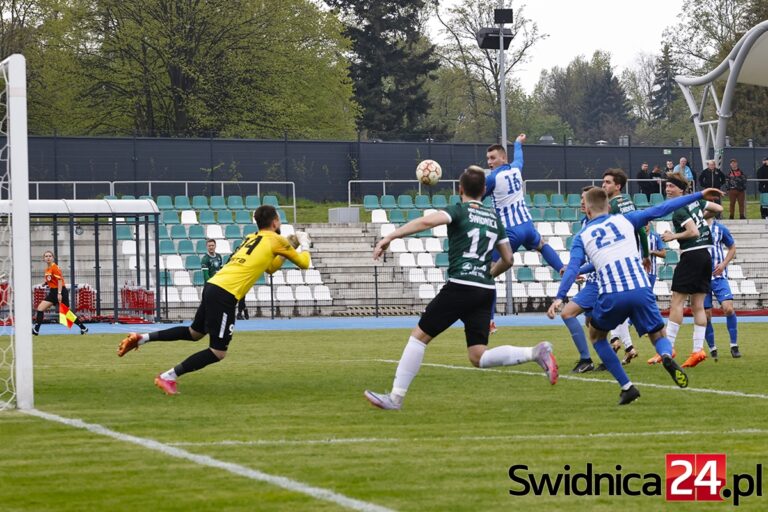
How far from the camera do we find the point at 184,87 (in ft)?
188

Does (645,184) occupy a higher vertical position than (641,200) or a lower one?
higher

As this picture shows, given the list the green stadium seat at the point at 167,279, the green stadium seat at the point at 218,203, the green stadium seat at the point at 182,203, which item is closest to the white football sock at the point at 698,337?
the green stadium seat at the point at 167,279

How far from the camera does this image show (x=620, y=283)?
1056 centimetres

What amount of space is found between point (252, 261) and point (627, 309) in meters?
3.33

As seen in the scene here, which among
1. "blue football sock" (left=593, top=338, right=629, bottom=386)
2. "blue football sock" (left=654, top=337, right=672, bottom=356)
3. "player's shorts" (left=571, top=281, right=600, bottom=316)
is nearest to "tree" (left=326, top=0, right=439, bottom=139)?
"player's shorts" (left=571, top=281, right=600, bottom=316)

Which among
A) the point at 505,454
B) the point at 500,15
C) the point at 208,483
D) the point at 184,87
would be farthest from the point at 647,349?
the point at 184,87

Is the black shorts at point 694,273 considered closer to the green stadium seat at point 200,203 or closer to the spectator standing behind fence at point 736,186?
the green stadium seat at point 200,203

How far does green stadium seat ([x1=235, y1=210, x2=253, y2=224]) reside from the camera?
36.3m

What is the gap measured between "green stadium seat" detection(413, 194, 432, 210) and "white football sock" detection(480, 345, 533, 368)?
29.3 metres

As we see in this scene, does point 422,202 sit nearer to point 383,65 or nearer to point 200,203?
point 200,203

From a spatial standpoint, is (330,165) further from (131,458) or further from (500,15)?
(131,458)

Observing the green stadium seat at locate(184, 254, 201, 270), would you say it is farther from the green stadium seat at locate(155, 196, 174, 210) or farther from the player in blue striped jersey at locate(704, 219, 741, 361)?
the player in blue striped jersey at locate(704, 219, 741, 361)

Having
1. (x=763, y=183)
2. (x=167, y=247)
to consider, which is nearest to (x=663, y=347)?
(x=167, y=247)

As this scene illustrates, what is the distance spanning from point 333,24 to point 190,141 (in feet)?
68.4
